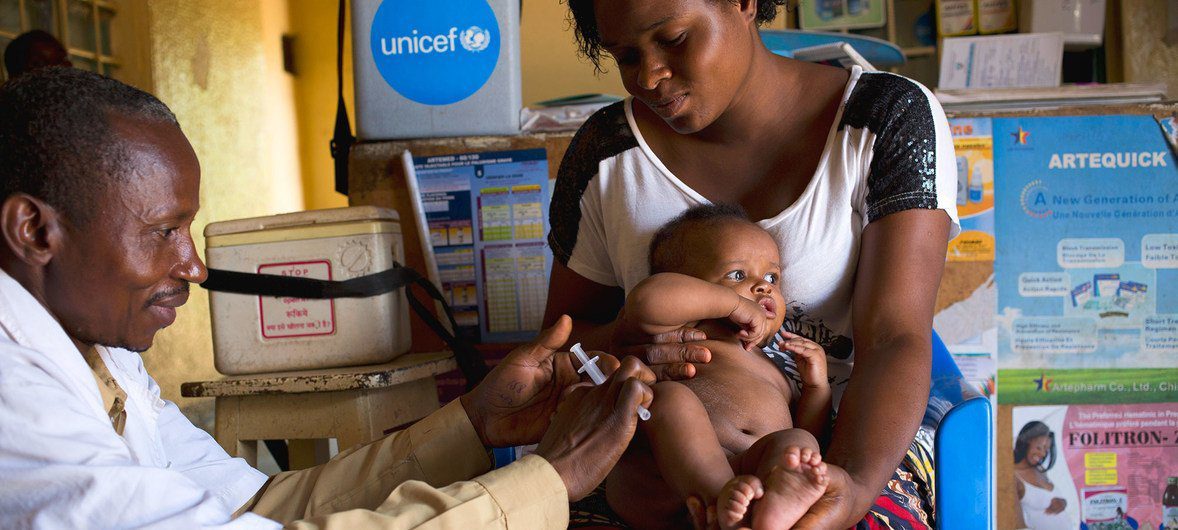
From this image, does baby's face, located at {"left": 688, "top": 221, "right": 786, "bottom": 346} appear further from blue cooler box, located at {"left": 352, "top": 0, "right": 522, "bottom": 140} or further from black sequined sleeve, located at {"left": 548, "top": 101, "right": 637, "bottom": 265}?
blue cooler box, located at {"left": 352, "top": 0, "right": 522, "bottom": 140}

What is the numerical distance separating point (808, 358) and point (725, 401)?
0.17 metres

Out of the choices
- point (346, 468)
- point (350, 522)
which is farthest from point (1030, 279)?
point (350, 522)

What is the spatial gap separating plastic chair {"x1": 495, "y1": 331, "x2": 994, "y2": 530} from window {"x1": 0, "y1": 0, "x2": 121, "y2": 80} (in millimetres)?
4249

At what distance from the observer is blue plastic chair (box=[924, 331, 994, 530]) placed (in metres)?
1.53

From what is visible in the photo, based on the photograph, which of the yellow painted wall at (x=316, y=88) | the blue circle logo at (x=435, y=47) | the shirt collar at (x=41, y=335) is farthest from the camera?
the yellow painted wall at (x=316, y=88)

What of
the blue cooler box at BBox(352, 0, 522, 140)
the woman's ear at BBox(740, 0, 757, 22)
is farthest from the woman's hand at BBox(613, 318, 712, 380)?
the blue cooler box at BBox(352, 0, 522, 140)

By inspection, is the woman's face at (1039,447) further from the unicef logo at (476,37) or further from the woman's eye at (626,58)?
the unicef logo at (476,37)

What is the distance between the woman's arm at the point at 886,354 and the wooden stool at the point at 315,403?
4.25 feet

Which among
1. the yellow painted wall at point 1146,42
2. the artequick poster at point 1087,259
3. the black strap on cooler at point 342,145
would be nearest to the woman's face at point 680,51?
the artequick poster at point 1087,259

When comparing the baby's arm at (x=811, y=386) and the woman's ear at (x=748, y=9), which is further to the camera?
the woman's ear at (x=748, y=9)

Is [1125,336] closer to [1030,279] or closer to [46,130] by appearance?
[1030,279]

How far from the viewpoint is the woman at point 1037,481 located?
264 cm

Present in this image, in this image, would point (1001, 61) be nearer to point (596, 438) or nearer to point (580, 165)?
point (580, 165)

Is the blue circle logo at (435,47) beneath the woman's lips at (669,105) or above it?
Answer: above
